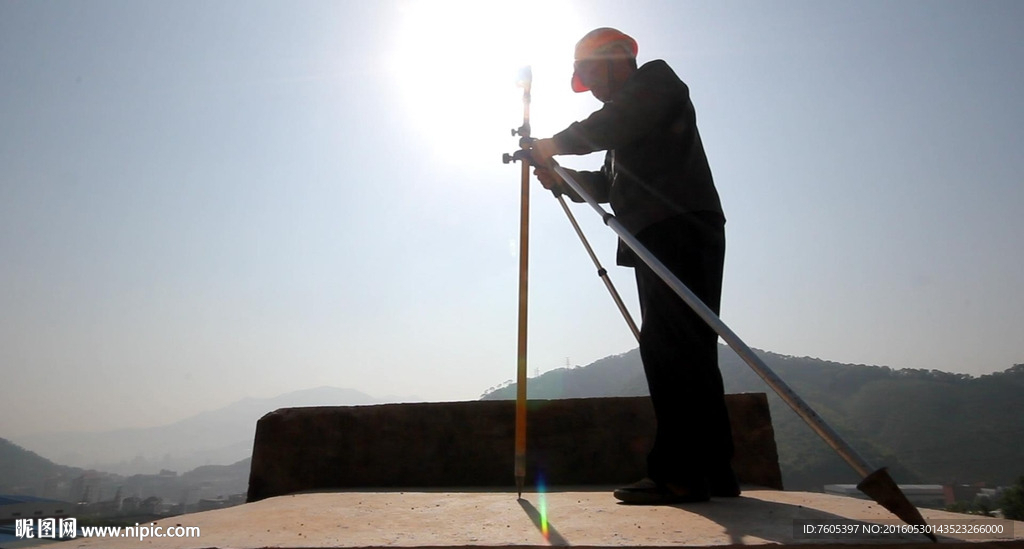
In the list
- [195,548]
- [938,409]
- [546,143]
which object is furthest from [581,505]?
[938,409]

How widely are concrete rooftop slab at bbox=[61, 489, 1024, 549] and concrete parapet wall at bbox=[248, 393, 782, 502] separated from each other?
1.08 metres

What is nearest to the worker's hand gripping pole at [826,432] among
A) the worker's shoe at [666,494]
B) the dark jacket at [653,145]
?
the dark jacket at [653,145]

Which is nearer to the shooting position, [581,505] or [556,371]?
[581,505]

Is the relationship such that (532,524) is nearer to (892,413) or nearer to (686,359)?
(686,359)

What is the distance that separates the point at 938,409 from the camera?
266ft

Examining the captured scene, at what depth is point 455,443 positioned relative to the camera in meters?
3.47

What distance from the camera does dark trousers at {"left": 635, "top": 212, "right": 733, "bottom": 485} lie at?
7.02 feet

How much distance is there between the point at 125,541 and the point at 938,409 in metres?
99.9

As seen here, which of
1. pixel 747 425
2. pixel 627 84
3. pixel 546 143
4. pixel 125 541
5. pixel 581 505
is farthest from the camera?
pixel 747 425

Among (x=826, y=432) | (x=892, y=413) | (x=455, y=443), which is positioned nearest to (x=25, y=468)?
(x=455, y=443)

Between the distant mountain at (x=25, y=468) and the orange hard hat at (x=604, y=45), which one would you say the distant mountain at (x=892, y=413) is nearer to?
the distant mountain at (x=25, y=468)

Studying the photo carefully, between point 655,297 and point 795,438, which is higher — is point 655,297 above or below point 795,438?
above

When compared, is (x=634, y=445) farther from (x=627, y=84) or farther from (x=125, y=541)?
(x=125, y=541)

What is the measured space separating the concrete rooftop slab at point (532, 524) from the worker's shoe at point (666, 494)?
2.2 inches
